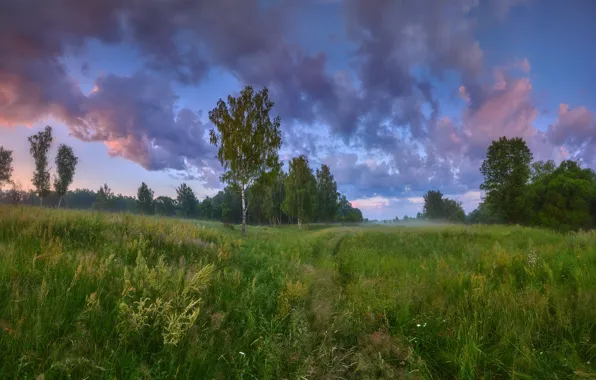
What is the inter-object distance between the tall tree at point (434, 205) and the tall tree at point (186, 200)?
308ft

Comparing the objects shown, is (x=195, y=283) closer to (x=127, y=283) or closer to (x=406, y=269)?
(x=127, y=283)

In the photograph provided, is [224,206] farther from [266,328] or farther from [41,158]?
[266,328]

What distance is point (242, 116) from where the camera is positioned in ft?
91.2

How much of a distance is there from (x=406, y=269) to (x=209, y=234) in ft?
25.4

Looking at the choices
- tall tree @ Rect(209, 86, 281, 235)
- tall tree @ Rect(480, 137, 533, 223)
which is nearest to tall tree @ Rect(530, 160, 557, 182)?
tall tree @ Rect(480, 137, 533, 223)

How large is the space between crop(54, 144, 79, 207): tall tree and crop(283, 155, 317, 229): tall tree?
4288 centimetres

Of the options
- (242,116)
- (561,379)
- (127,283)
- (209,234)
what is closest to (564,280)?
(561,379)

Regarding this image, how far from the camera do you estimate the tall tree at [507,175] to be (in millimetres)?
35125

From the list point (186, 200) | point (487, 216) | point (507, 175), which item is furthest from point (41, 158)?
point (487, 216)

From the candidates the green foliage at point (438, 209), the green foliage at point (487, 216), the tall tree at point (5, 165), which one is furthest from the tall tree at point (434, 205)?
the tall tree at point (5, 165)

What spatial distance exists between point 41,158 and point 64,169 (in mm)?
4200

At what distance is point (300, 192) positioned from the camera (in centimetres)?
4812

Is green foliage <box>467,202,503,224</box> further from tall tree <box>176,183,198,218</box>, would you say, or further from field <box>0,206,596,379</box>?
tall tree <box>176,183,198,218</box>

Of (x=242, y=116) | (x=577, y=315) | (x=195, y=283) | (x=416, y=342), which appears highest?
(x=242, y=116)
